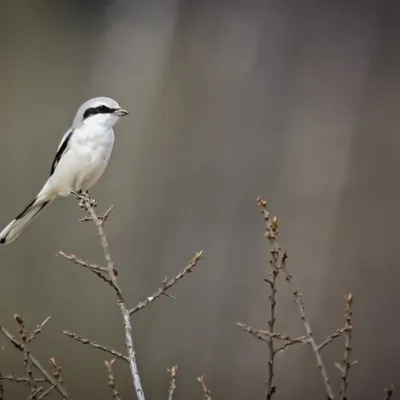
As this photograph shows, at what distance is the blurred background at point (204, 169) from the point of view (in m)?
1.47

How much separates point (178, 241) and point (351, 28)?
610 millimetres

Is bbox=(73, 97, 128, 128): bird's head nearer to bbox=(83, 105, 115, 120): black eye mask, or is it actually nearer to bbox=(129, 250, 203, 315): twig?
bbox=(83, 105, 115, 120): black eye mask

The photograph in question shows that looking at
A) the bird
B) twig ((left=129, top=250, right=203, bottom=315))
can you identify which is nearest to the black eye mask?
the bird

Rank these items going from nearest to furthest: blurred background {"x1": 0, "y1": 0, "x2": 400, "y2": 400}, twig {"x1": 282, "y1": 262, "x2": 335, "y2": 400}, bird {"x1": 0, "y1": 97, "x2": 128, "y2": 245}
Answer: twig {"x1": 282, "y1": 262, "x2": 335, "y2": 400}
bird {"x1": 0, "y1": 97, "x2": 128, "y2": 245}
blurred background {"x1": 0, "y1": 0, "x2": 400, "y2": 400}

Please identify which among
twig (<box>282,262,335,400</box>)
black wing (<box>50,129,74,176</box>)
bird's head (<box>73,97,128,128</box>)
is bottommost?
twig (<box>282,262,335,400</box>)

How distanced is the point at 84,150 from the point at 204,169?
0.99ft

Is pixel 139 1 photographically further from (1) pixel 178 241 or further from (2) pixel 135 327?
(2) pixel 135 327

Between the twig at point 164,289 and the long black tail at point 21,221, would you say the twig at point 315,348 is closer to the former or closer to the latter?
the twig at point 164,289

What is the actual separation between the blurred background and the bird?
0.14m

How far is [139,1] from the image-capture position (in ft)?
5.08

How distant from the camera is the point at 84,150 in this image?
135 cm

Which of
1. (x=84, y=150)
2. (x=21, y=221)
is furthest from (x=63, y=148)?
(x=21, y=221)

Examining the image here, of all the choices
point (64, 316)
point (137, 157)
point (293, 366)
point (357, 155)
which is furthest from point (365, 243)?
point (64, 316)

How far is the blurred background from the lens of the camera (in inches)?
57.8
